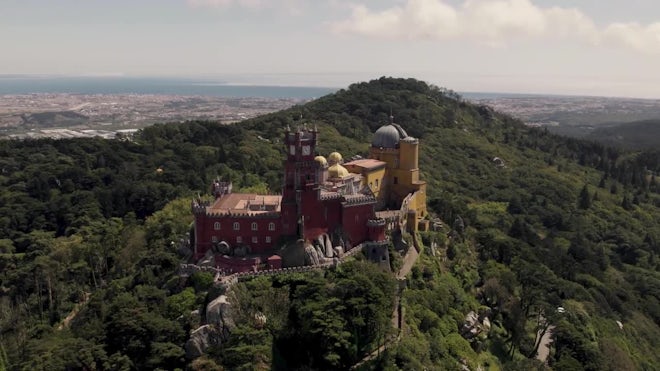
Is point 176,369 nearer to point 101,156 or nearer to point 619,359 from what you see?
point 619,359

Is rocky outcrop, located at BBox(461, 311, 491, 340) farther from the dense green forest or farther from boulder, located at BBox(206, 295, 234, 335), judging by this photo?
boulder, located at BBox(206, 295, 234, 335)

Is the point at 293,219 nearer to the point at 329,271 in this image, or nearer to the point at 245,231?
the point at 245,231

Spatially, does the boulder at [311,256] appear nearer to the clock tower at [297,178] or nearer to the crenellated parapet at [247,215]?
the clock tower at [297,178]

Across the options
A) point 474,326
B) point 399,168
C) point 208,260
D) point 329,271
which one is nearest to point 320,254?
point 329,271

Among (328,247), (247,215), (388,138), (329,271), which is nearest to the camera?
(329,271)

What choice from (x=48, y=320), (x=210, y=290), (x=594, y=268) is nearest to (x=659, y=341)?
(x=594, y=268)

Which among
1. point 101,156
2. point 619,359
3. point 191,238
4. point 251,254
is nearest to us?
point 251,254
